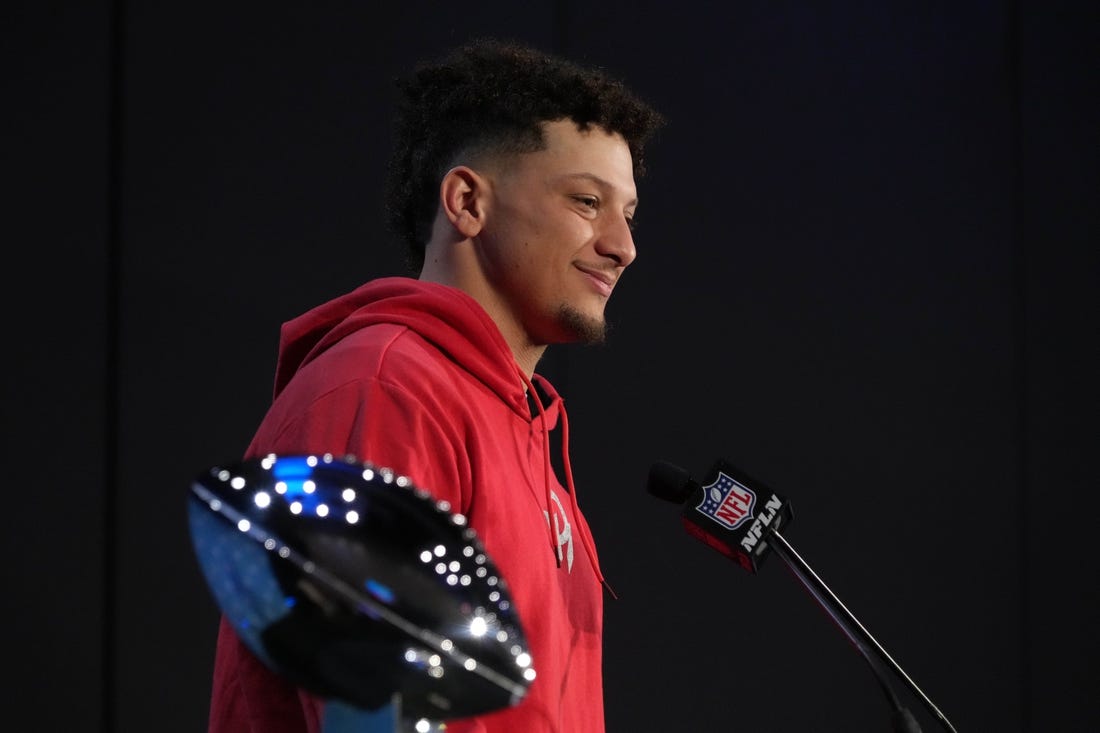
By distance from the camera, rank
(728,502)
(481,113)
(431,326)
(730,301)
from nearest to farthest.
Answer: (431,326) < (728,502) < (481,113) < (730,301)

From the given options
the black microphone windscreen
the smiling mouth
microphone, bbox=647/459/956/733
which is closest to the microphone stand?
microphone, bbox=647/459/956/733

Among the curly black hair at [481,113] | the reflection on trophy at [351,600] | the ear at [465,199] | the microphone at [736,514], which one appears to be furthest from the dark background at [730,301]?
the reflection on trophy at [351,600]

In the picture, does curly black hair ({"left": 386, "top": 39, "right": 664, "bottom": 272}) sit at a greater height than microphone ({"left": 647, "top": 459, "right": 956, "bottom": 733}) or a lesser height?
greater

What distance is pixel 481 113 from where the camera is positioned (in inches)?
54.7

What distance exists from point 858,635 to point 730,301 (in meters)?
1.29

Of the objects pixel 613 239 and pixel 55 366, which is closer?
pixel 613 239

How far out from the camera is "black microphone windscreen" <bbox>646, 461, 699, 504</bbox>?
4.27ft

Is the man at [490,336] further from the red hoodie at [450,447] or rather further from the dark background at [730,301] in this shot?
the dark background at [730,301]

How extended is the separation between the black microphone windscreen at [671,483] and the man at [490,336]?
11cm

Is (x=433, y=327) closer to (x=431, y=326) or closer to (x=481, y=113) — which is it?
(x=431, y=326)

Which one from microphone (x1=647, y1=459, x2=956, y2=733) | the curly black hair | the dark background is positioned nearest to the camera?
microphone (x1=647, y1=459, x2=956, y2=733)

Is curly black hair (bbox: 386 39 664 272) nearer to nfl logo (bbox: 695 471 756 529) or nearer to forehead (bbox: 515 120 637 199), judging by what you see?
forehead (bbox: 515 120 637 199)

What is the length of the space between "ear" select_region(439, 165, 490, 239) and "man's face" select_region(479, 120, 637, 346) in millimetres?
13

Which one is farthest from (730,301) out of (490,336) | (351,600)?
(351,600)
